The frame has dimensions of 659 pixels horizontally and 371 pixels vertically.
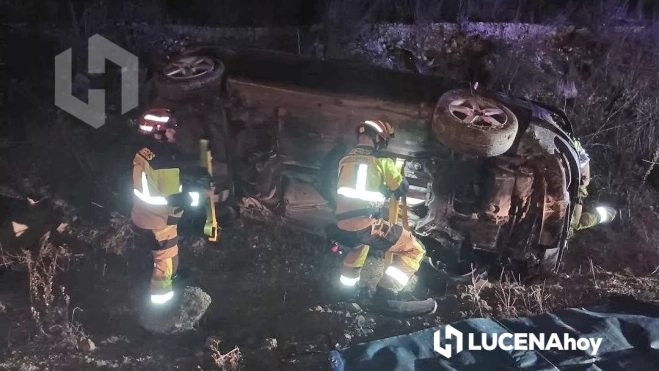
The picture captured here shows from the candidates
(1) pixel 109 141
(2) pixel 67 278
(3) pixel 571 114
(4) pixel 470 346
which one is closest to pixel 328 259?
(4) pixel 470 346

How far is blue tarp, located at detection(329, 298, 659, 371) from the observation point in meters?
4.01

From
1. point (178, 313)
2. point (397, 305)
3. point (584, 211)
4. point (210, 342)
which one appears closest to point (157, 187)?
point (178, 313)

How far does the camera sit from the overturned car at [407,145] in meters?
4.39

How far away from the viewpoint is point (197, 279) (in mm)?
5043

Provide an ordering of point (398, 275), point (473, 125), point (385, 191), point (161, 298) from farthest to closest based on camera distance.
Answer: point (398, 275)
point (161, 298)
point (385, 191)
point (473, 125)

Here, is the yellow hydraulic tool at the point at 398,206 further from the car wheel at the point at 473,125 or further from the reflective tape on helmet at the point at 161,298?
the reflective tape on helmet at the point at 161,298

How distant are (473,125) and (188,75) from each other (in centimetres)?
249

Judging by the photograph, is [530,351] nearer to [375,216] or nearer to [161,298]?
[375,216]

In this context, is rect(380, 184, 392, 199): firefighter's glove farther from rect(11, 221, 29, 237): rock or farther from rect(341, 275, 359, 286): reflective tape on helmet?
rect(11, 221, 29, 237): rock

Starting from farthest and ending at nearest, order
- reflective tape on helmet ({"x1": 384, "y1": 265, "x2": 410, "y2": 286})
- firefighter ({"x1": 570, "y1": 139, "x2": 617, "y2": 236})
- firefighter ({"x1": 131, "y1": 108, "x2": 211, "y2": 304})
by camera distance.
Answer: firefighter ({"x1": 570, "y1": 139, "x2": 617, "y2": 236}) < reflective tape on helmet ({"x1": 384, "y1": 265, "x2": 410, "y2": 286}) < firefighter ({"x1": 131, "y1": 108, "x2": 211, "y2": 304})

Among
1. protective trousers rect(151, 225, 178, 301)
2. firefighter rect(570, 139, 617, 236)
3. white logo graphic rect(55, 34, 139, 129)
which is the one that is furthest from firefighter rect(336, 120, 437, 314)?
white logo graphic rect(55, 34, 139, 129)

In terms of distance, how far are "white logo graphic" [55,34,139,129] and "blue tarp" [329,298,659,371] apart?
5.00 metres

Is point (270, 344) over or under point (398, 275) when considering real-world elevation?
under

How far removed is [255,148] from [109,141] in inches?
110
